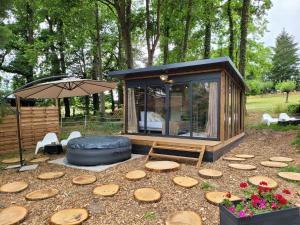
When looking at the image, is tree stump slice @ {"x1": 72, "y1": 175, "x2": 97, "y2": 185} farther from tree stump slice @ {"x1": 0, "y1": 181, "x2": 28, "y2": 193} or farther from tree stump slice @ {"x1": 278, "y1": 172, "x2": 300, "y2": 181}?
tree stump slice @ {"x1": 278, "y1": 172, "x2": 300, "y2": 181}

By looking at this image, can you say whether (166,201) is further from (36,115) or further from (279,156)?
(36,115)

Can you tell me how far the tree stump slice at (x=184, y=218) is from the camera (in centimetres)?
251

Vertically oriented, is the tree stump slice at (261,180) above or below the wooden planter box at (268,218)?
below

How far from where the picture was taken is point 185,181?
371 cm

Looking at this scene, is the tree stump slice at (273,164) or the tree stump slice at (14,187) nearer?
the tree stump slice at (14,187)

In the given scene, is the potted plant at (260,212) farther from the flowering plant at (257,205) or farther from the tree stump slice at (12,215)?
the tree stump slice at (12,215)

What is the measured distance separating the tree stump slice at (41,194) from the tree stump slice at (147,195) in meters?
1.32

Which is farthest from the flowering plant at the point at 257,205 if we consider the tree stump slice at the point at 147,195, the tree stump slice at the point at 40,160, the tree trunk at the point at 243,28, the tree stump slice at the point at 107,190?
the tree trunk at the point at 243,28

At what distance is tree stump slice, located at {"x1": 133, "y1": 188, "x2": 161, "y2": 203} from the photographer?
3.09 meters

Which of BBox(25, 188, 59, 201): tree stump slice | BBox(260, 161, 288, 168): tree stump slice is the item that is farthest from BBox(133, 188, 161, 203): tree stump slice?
BBox(260, 161, 288, 168): tree stump slice

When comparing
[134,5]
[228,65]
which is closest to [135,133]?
[228,65]

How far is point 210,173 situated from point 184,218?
1659 millimetres

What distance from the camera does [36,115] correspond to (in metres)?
8.05

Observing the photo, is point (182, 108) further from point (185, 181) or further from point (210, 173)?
point (185, 181)
